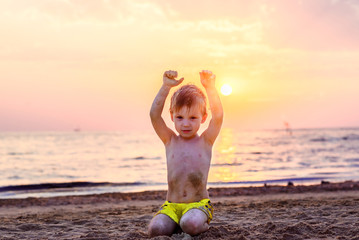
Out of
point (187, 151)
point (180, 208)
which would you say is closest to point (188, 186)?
point (180, 208)

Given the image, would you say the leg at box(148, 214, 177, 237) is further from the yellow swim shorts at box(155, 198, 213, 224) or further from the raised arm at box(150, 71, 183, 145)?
the raised arm at box(150, 71, 183, 145)

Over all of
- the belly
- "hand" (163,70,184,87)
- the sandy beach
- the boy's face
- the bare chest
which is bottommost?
the sandy beach

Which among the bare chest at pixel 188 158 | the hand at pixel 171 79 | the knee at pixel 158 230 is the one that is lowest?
the knee at pixel 158 230

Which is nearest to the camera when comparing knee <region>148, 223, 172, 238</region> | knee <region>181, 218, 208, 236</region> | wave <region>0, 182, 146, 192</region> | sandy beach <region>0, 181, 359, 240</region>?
knee <region>181, 218, 208, 236</region>

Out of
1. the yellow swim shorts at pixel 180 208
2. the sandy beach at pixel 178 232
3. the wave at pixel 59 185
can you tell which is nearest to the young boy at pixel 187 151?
the yellow swim shorts at pixel 180 208

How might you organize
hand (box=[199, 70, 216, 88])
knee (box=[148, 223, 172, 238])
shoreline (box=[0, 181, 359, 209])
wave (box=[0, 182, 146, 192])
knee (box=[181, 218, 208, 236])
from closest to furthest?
knee (box=[181, 218, 208, 236]) < knee (box=[148, 223, 172, 238]) < hand (box=[199, 70, 216, 88]) < shoreline (box=[0, 181, 359, 209]) < wave (box=[0, 182, 146, 192])

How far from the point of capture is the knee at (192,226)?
411 cm

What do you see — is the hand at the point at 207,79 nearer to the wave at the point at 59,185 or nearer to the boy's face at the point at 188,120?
the boy's face at the point at 188,120

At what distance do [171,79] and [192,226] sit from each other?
1.62m

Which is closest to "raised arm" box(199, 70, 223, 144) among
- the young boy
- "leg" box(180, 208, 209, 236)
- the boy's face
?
the young boy

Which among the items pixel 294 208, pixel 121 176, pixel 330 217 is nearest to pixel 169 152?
pixel 330 217

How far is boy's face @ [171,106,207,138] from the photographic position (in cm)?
426

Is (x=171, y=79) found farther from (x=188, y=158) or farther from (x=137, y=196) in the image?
(x=137, y=196)

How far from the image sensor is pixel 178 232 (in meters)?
4.35
